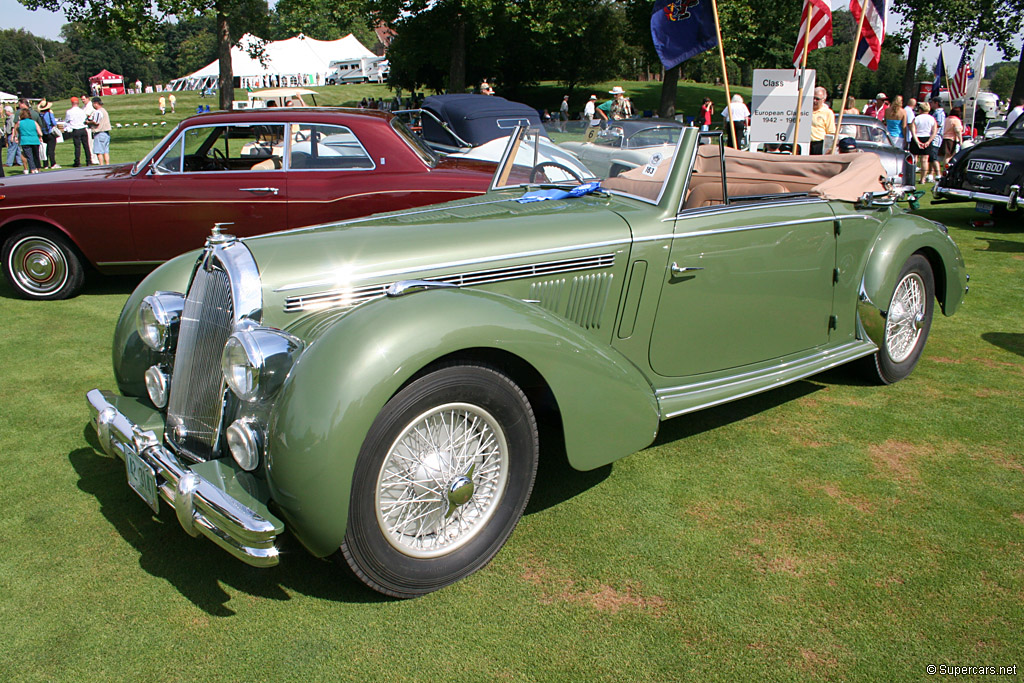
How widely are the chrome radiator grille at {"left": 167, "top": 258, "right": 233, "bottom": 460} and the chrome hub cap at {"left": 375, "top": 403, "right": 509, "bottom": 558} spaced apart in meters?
0.73

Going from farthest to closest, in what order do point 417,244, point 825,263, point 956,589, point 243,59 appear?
1. point 243,59
2. point 825,263
3. point 417,244
4. point 956,589

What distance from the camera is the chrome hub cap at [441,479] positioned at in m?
2.58

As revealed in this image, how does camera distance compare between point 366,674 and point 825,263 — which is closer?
point 366,674

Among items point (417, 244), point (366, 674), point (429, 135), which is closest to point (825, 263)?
point (417, 244)

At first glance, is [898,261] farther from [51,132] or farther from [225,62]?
[225,62]

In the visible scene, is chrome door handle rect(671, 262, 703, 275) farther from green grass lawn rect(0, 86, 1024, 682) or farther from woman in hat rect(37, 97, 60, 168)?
woman in hat rect(37, 97, 60, 168)

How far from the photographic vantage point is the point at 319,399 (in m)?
2.32

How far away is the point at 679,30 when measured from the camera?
6020 mm

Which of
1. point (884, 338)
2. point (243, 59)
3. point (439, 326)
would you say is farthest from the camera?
point (243, 59)

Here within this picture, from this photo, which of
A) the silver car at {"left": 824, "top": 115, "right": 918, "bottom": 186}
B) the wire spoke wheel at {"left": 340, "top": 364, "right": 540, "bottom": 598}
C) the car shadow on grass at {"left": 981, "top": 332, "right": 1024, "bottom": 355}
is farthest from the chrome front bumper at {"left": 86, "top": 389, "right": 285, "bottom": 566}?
the silver car at {"left": 824, "top": 115, "right": 918, "bottom": 186}

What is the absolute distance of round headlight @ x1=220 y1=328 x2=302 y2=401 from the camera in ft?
8.14

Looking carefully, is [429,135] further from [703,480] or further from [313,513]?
[313,513]

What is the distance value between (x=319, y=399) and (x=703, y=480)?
1.98 metres

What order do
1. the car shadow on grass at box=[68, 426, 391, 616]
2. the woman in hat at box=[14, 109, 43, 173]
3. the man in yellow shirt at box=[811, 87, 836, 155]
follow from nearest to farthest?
the car shadow on grass at box=[68, 426, 391, 616] < the man in yellow shirt at box=[811, 87, 836, 155] < the woman in hat at box=[14, 109, 43, 173]
